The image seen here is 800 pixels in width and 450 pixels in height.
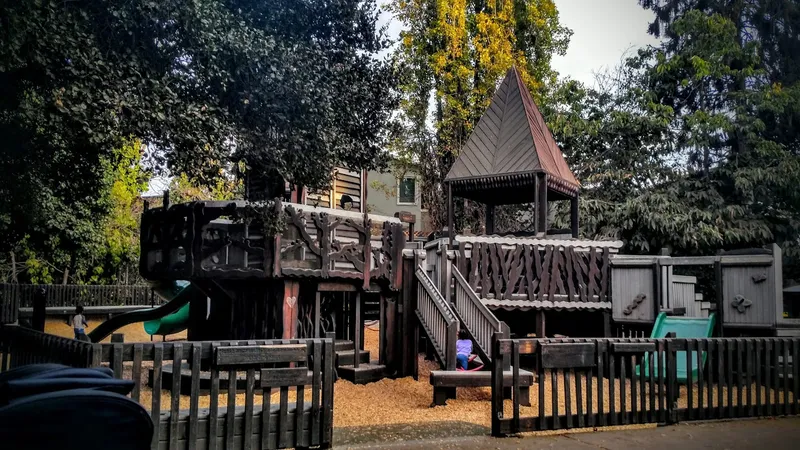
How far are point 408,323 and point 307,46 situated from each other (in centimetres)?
603

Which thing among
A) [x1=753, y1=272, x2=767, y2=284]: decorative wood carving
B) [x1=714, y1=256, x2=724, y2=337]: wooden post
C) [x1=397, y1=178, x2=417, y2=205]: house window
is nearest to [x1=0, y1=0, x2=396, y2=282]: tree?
[x1=714, y1=256, x2=724, y2=337]: wooden post

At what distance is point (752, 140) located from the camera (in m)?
23.7

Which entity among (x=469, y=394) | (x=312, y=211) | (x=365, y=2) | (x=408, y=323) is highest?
(x=365, y=2)

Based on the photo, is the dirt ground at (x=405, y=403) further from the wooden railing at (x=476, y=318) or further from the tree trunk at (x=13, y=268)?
the tree trunk at (x=13, y=268)

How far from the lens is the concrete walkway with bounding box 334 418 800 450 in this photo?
22.7 feet

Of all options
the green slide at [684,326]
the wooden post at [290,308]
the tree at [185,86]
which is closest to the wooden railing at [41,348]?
the tree at [185,86]

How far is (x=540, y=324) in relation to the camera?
14570 millimetres

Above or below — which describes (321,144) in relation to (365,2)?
below

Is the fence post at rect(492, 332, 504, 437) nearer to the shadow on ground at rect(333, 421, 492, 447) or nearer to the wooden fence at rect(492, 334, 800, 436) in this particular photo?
the wooden fence at rect(492, 334, 800, 436)

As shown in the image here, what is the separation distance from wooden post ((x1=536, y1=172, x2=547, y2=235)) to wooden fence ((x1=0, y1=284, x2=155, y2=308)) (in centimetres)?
1720

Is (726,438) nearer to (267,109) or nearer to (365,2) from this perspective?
(267,109)

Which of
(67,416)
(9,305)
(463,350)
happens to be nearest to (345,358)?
(463,350)

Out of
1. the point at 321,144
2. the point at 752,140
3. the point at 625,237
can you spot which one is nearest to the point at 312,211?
the point at 321,144

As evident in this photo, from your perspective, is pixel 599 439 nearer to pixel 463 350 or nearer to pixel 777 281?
pixel 463 350
